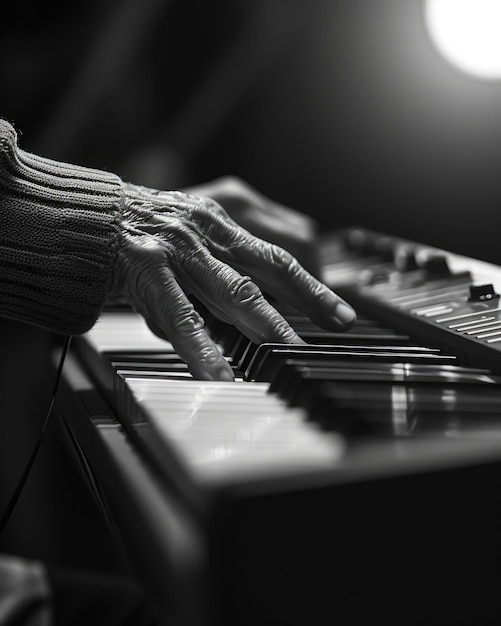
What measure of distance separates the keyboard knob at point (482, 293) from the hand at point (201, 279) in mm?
127

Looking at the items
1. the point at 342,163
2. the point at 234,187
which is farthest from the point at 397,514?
the point at 342,163

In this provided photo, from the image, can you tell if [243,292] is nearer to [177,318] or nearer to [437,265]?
[177,318]

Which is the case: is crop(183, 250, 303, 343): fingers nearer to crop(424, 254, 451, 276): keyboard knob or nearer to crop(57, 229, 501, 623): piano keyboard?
crop(57, 229, 501, 623): piano keyboard

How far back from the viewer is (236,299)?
0.74 metres

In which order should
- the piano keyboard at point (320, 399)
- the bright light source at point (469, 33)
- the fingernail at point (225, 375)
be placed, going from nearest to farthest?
the piano keyboard at point (320, 399) → the fingernail at point (225, 375) → the bright light source at point (469, 33)

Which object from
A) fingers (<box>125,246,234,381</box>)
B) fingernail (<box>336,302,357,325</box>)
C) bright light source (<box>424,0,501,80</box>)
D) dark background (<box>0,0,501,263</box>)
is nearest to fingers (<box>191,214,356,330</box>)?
fingernail (<box>336,302,357,325</box>)

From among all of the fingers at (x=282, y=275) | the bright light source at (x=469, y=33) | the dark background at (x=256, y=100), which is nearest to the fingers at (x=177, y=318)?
the fingers at (x=282, y=275)

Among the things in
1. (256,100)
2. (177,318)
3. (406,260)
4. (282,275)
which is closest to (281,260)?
(282,275)

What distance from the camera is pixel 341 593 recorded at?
42 cm

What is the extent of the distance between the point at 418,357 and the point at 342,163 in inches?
52.3

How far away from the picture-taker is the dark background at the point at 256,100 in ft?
5.98

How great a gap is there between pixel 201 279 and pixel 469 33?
0.83 m

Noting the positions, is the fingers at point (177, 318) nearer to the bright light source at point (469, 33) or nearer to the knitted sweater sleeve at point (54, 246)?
the knitted sweater sleeve at point (54, 246)

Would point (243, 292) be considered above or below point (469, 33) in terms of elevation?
below
